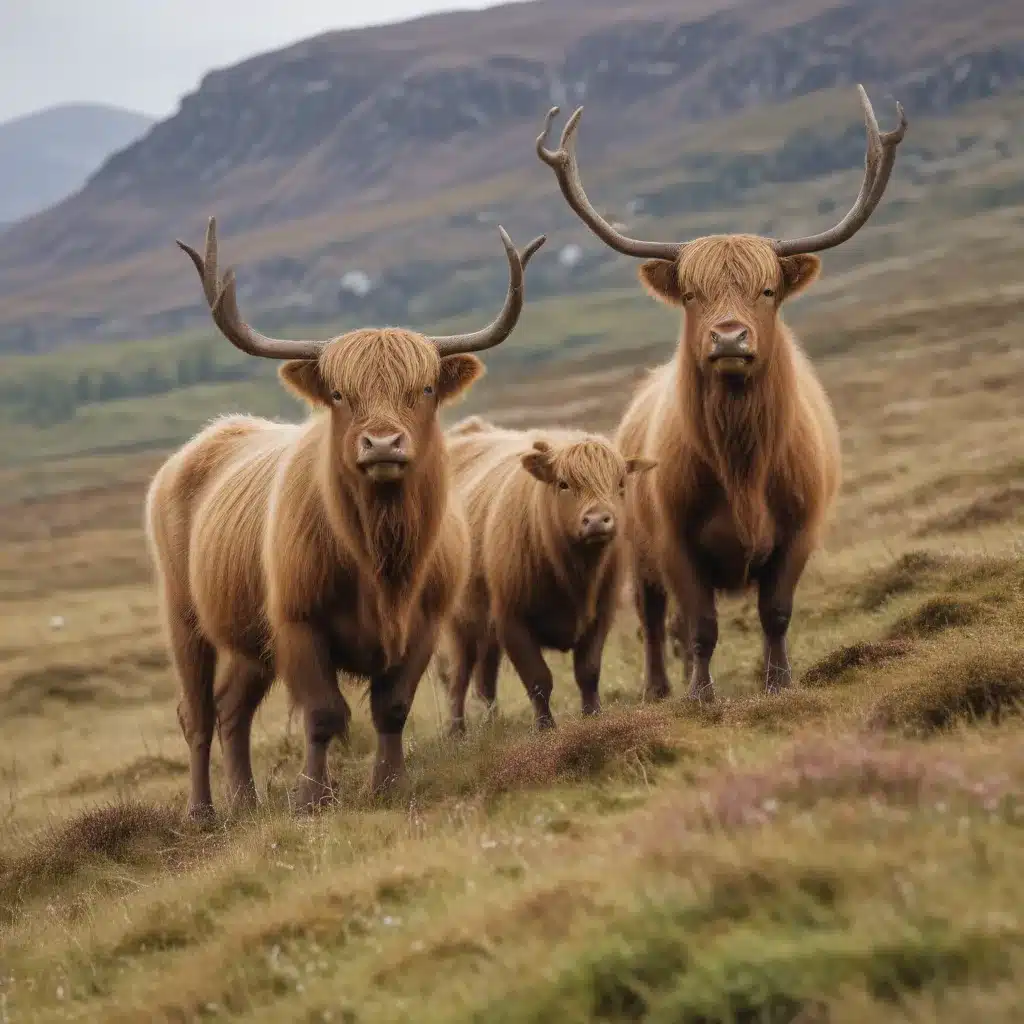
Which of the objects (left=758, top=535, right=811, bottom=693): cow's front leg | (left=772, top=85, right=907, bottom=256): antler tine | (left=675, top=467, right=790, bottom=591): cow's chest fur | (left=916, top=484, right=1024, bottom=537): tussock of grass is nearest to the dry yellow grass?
(left=758, top=535, right=811, bottom=693): cow's front leg

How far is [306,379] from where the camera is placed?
778 cm

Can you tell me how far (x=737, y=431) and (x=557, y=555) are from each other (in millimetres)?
1904

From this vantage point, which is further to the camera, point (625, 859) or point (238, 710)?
point (238, 710)

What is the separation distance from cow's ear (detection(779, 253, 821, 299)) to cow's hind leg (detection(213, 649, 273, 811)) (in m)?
3.81

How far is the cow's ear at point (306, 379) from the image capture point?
7754 millimetres

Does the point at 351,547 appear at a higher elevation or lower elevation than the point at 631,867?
higher

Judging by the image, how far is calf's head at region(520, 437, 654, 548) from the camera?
9.39 m

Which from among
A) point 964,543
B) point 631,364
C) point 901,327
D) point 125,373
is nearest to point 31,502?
point 631,364

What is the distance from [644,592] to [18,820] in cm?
474

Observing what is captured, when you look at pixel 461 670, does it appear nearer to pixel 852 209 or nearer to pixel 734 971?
pixel 852 209

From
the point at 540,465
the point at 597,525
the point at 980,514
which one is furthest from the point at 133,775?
the point at 980,514

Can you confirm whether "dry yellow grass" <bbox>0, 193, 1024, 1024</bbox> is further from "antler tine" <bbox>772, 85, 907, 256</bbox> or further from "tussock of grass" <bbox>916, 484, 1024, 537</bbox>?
"tussock of grass" <bbox>916, 484, 1024, 537</bbox>

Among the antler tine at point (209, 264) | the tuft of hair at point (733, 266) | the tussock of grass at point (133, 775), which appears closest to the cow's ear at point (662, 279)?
the tuft of hair at point (733, 266)

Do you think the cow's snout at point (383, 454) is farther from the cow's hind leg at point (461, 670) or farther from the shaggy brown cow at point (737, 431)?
the cow's hind leg at point (461, 670)
